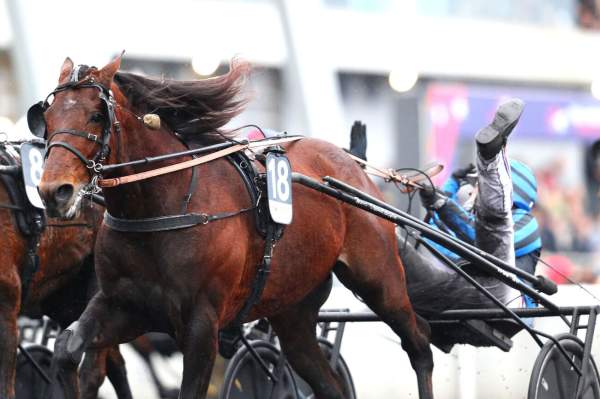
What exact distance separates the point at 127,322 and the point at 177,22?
47.2ft

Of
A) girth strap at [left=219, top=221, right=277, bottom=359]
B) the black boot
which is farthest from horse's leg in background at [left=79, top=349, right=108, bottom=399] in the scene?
the black boot

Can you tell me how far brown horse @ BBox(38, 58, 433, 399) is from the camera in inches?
198

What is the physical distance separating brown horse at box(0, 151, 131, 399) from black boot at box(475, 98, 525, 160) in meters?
2.20

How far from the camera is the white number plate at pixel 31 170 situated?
6.50 m

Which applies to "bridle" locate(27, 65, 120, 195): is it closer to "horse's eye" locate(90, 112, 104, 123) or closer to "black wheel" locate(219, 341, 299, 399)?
"horse's eye" locate(90, 112, 104, 123)

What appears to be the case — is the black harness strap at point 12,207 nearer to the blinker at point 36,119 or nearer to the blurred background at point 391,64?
the blinker at point 36,119

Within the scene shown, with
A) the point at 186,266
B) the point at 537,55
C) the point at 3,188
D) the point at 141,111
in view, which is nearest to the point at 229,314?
the point at 186,266

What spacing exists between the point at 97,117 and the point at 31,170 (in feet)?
5.45

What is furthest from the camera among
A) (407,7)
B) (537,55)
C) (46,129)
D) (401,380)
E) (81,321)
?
(537,55)

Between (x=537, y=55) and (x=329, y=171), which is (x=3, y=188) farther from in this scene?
(x=537, y=55)

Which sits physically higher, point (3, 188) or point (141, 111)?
point (141, 111)

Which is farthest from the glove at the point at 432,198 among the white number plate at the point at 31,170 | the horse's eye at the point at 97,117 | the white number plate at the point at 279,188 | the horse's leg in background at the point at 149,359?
the horse's leg in background at the point at 149,359

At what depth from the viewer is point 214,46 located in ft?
64.0

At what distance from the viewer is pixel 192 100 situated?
18.7ft
